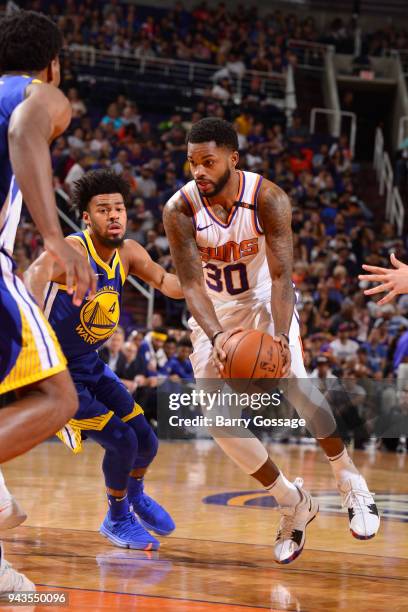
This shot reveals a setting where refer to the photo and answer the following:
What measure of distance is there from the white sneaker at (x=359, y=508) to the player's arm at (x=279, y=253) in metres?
0.92

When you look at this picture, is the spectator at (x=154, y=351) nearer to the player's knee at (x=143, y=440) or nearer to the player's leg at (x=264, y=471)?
the player's knee at (x=143, y=440)

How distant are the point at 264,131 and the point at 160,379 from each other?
856 centimetres

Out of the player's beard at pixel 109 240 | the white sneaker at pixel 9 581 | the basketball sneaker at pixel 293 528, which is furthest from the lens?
the player's beard at pixel 109 240

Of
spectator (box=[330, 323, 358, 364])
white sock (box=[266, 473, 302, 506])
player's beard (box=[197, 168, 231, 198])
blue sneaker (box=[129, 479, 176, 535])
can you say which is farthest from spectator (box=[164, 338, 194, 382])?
player's beard (box=[197, 168, 231, 198])

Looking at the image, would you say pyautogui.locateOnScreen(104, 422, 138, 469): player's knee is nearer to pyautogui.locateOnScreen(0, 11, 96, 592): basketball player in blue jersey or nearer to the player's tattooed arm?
the player's tattooed arm

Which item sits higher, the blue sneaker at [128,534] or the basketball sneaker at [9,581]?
the basketball sneaker at [9,581]

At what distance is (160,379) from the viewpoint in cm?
1177

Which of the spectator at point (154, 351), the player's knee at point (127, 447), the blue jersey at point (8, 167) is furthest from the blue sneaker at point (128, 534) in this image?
the spectator at point (154, 351)

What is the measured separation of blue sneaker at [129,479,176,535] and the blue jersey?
2571mm

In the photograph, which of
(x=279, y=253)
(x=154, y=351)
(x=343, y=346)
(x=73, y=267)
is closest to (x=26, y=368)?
(x=73, y=267)

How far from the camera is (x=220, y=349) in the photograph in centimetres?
454

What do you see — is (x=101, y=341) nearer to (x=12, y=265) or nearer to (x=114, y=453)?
(x=114, y=453)

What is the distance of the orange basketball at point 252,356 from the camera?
4453 mm

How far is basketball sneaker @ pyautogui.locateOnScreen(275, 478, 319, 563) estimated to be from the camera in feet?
15.4
